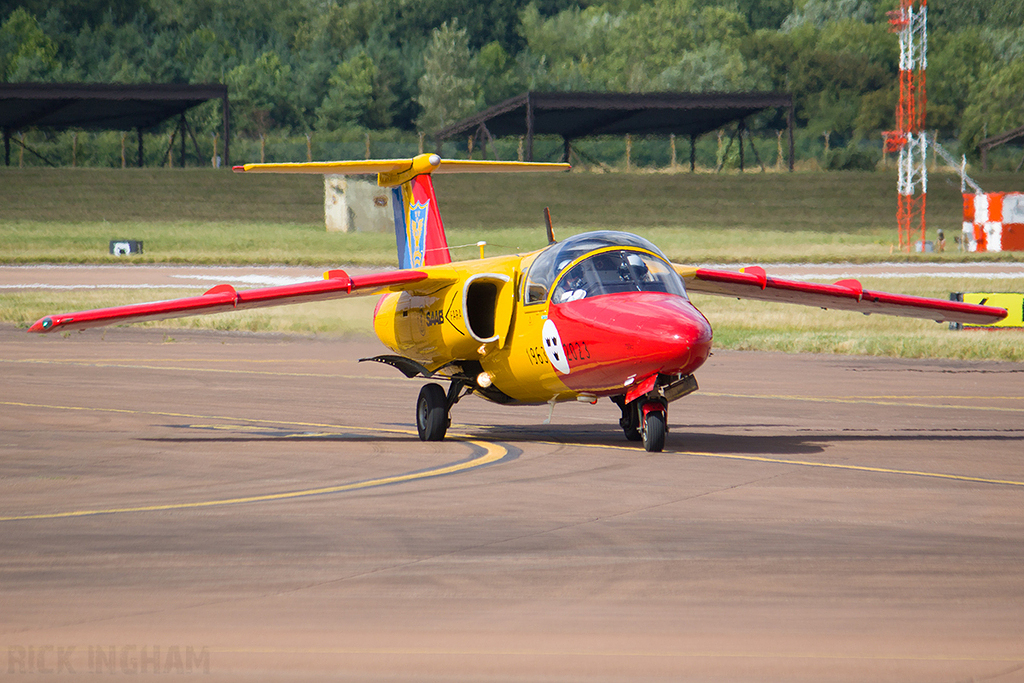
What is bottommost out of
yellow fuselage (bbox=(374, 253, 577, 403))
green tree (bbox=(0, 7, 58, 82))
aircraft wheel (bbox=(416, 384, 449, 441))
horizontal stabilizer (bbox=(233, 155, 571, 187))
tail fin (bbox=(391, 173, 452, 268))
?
aircraft wheel (bbox=(416, 384, 449, 441))

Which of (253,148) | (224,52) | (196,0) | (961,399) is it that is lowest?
(961,399)

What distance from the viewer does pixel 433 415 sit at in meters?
17.7

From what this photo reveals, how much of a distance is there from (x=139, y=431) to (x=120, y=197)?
61523mm

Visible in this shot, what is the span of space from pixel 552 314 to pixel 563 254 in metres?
0.82

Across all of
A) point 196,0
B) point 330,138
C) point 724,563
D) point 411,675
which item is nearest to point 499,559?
point 724,563

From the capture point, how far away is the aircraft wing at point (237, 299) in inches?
643

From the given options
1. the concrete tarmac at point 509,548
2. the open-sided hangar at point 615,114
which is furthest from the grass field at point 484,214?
the concrete tarmac at point 509,548

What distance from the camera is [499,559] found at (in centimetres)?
941

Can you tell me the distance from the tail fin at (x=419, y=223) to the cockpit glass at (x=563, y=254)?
397 centimetres

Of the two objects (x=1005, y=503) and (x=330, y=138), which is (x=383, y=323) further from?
(x=330, y=138)

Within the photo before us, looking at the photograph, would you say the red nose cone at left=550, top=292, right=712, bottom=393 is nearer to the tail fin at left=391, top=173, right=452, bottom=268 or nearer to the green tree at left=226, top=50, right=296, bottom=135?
the tail fin at left=391, top=173, right=452, bottom=268

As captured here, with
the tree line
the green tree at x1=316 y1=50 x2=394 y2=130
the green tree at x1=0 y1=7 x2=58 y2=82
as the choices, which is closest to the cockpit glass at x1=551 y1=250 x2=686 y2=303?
the tree line

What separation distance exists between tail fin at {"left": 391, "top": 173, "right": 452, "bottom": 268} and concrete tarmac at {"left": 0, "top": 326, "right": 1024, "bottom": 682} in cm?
291

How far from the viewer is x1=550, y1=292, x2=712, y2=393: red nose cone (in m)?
14.3
